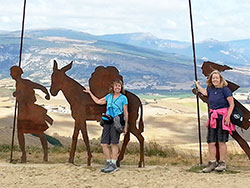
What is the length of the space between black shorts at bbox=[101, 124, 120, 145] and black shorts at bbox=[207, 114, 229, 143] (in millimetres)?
1777

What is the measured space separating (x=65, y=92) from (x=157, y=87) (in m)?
190

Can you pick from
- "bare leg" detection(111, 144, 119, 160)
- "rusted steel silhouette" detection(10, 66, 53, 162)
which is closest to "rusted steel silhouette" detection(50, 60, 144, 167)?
"rusted steel silhouette" detection(10, 66, 53, 162)

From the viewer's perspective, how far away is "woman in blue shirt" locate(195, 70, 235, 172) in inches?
326

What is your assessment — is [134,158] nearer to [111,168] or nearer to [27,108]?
[111,168]

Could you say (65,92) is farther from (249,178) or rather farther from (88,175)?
(249,178)

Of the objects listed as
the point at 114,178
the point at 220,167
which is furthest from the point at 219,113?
the point at 114,178

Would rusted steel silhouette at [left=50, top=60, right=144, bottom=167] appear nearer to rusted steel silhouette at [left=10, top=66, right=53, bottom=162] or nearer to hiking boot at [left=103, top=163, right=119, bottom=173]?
rusted steel silhouette at [left=10, top=66, right=53, bottom=162]

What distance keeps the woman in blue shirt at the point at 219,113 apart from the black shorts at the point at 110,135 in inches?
70.6

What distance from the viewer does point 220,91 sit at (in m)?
8.34

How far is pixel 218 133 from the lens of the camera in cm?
841

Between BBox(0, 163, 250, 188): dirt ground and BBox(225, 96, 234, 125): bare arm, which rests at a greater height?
BBox(225, 96, 234, 125): bare arm

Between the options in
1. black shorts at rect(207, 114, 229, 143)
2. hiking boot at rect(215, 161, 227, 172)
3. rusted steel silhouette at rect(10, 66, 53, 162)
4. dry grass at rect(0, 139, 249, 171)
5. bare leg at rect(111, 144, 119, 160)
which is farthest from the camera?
dry grass at rect(0, 139, 249, 171)

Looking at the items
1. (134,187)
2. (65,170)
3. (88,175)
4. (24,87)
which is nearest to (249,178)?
(134,187)

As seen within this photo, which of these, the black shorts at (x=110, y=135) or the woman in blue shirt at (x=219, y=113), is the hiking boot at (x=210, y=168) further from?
the black shorts at (x=110, y=135)
